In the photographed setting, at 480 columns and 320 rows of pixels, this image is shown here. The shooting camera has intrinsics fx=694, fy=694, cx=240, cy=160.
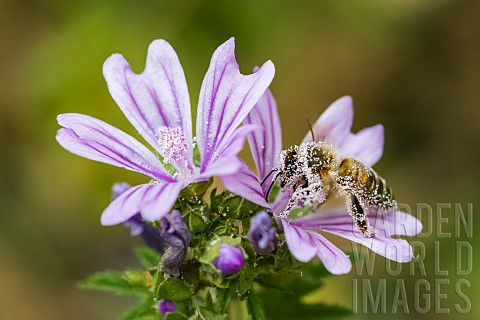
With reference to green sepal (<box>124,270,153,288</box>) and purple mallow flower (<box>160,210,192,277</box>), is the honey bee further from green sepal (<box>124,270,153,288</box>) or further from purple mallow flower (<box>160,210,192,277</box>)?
green sepal (<box>124,270,153,288</box>)

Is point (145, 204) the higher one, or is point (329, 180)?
point (329, 180)

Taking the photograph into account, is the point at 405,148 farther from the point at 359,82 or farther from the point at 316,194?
the point at 316,194

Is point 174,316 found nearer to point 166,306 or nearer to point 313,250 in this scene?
point 166,306

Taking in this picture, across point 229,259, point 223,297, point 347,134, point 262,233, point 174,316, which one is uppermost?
point 347,134

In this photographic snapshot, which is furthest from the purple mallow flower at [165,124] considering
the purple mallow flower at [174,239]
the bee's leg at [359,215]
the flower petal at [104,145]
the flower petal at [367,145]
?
the flower petal at [367,145]

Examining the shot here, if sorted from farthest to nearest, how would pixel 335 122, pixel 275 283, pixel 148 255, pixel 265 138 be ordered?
pixel 335 122 < pixel 148 255 < pixel 265 138 < pixel 275 283

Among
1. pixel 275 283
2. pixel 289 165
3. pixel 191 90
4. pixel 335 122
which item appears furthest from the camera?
pixel 191 90

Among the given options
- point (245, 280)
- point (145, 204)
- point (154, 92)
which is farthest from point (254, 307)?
point (154, 92)
